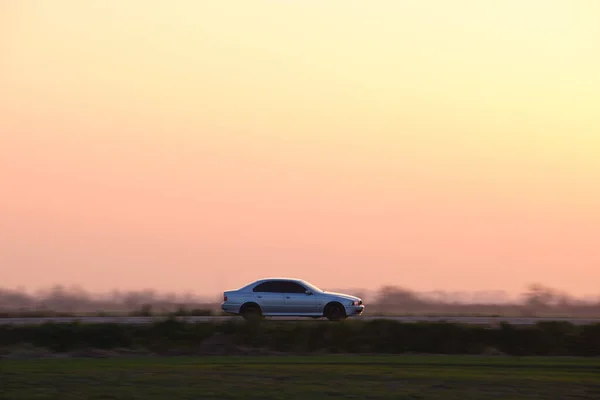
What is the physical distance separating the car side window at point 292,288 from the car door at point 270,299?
199mm

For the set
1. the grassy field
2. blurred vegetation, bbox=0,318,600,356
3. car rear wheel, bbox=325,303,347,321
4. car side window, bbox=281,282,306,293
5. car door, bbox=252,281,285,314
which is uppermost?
car side window, bbox=281,282,306,293

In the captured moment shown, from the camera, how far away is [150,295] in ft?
226

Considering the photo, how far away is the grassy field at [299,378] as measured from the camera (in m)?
17.8

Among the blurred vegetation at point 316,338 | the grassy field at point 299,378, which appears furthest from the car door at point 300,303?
the grassy field at point 299,378

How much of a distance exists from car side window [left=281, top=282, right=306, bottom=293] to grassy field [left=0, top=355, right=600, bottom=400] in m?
8.83

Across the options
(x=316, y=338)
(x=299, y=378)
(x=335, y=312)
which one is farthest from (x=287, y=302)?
(x=299, y=378)

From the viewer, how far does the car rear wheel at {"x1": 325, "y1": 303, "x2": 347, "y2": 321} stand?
109 ft

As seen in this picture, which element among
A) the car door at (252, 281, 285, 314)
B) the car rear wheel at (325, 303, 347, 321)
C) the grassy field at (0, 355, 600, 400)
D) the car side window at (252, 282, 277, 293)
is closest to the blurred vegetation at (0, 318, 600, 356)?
the grassy field at (0, 355, 600, 400)

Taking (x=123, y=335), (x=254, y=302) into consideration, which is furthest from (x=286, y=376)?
(x=254, y=302)

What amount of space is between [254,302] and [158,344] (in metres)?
6.36

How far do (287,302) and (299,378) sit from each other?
1362cm

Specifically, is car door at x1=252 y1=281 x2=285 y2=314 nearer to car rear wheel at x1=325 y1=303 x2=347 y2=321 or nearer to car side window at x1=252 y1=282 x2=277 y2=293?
car side window at x1=252 y1=282 x2=277 y2=293

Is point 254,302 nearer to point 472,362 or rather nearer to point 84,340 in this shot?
point 84,340

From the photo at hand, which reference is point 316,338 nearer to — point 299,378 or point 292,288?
point 292,288
